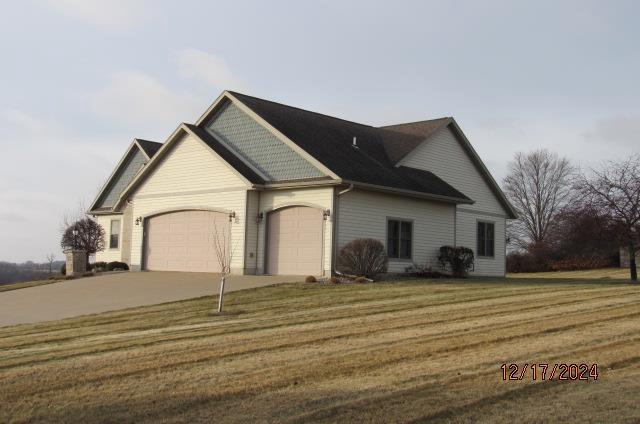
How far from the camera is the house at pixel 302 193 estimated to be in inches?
918

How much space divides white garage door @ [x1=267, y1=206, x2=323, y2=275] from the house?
0.04 m

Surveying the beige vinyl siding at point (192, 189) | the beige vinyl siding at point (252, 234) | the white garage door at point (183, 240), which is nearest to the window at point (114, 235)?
the beige vinyl siding at point (192, 189)

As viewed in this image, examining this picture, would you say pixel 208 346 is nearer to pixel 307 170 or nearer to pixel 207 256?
pixel 307 170

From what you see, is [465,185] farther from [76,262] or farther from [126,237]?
[76,262]

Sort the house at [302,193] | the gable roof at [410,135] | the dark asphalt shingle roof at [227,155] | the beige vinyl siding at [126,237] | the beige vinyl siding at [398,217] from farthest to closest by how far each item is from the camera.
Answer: the beige vinyl siding at [126,237], the gable roof at [410,135], the dark asphalt shingle roof at [227,155], the house at [302,193], the beige vinyl siding at [398,217]

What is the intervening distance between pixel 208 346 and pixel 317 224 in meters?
12.4

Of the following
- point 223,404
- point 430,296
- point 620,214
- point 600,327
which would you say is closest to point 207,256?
point 430,296

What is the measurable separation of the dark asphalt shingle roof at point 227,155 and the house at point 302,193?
68 millimetres

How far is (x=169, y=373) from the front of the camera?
907 centimetres

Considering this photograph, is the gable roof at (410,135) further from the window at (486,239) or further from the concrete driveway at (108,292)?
the concrete driveway at (108,292)

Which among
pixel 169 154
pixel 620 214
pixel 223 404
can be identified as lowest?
pixel 223 404

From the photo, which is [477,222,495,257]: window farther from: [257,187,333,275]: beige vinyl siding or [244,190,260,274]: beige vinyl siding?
[244,190,260,274]: beige vinyl siding

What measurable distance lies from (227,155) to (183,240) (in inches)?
A: 146
